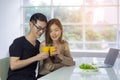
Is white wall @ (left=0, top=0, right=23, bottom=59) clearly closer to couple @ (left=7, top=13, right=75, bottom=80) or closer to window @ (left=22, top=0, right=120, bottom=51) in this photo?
window @ (left=22, top=0, right=120, bottom=51)

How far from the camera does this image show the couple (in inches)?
80.1

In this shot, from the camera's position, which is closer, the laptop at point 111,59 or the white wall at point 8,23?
the laptop at point 111,59

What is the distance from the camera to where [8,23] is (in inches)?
225

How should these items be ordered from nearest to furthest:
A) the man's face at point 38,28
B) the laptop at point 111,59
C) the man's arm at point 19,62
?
the man's arm at point 19,62 → the man's face at point 38,28 → the laptop at point 111,59

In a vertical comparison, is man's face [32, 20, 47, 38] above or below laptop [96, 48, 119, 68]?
above

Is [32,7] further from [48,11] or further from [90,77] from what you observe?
[90,77]

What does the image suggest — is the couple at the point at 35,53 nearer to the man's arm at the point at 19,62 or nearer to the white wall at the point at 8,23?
the man's arm at the point at 19,62

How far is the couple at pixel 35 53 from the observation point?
2035mm

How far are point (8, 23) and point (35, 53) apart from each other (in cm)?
367

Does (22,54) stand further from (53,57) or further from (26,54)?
(53,57)

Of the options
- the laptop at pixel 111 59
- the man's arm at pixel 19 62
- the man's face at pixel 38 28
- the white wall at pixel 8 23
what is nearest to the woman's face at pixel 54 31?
the man's face at pixel 38 28

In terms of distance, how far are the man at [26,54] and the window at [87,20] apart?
12.3 feet

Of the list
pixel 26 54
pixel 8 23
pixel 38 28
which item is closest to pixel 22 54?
pixel 26 54

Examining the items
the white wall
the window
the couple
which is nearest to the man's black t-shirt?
the couple
